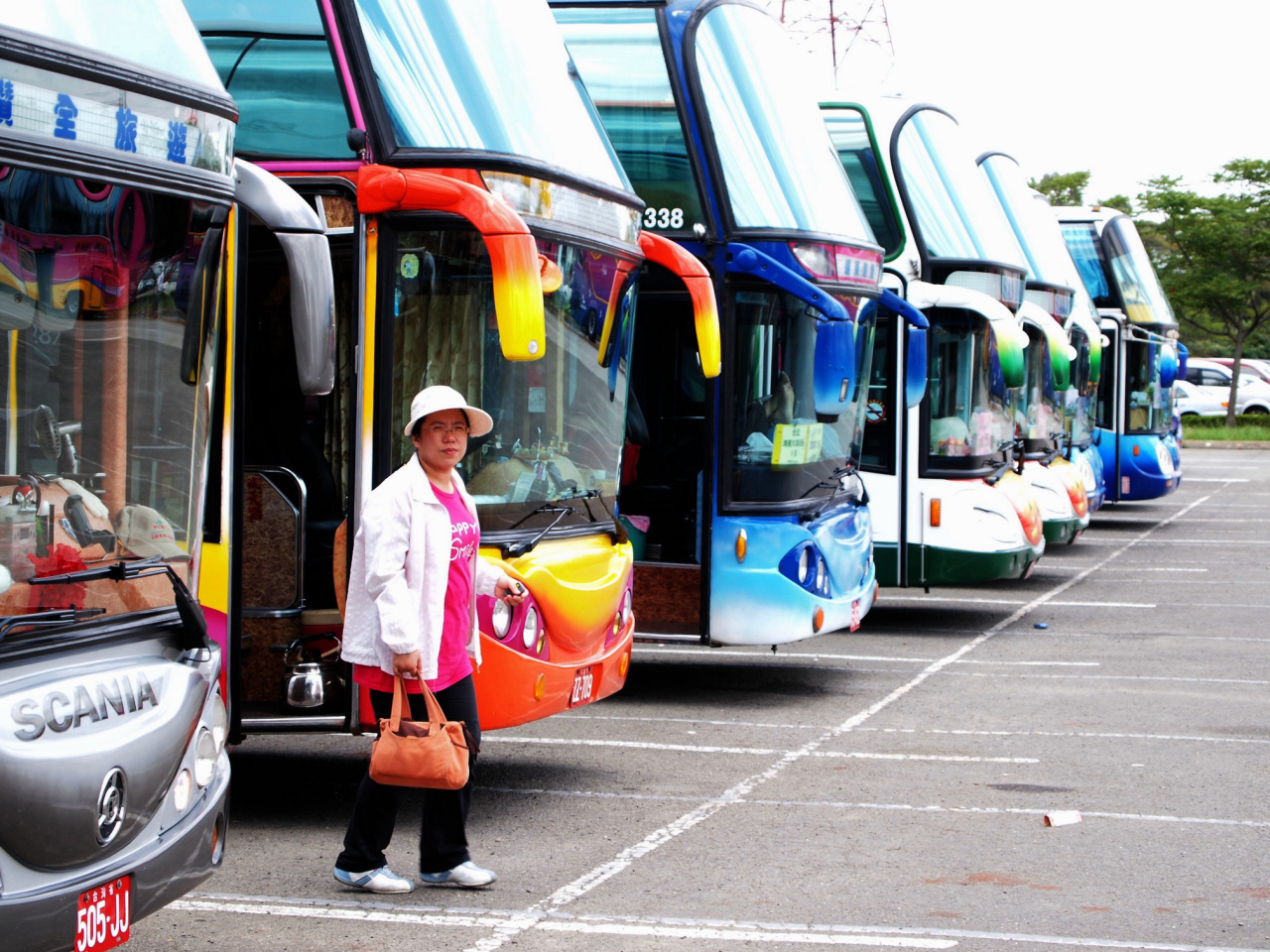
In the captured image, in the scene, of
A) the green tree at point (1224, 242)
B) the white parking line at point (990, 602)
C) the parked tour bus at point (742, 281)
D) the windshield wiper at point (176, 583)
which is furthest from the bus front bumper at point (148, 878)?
the green tree at point (1224, 242)

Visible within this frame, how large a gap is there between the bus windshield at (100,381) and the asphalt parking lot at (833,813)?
1537mm

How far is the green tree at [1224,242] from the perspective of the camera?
4459cm

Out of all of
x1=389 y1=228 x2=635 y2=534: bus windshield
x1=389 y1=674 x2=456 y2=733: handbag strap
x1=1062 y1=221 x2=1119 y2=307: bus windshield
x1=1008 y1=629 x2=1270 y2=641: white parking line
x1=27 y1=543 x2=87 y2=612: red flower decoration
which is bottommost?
x1=1008 y1=629 x2=1270 y2=641: white parking line

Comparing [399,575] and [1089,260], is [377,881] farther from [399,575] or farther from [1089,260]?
[1089,260]

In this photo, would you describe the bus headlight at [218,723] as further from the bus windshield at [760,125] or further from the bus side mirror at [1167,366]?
the bus side mirror at [1167,366]

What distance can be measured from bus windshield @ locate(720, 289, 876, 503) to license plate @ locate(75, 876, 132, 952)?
608cm

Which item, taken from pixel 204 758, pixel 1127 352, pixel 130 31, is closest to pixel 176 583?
pixel 204 758

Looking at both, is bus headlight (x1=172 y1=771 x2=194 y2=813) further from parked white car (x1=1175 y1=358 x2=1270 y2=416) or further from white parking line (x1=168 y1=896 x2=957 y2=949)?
parked white car (x1=1175 y1=358 x2=1270 y2=416)

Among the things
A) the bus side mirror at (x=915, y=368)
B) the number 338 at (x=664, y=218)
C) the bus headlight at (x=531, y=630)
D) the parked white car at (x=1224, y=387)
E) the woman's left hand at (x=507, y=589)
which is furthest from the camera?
the parked white car at (x=1224, y=387)

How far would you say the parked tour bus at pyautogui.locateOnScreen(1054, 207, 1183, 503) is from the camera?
72.3 ft

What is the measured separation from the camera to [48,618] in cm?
437

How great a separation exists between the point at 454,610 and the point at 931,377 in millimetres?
8196

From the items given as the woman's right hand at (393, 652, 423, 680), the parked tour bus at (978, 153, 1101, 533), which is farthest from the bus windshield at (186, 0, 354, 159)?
the parked tour bus at (978, 153, 1101, 533)

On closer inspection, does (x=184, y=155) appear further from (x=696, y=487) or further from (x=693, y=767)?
(x=696, y=487)
